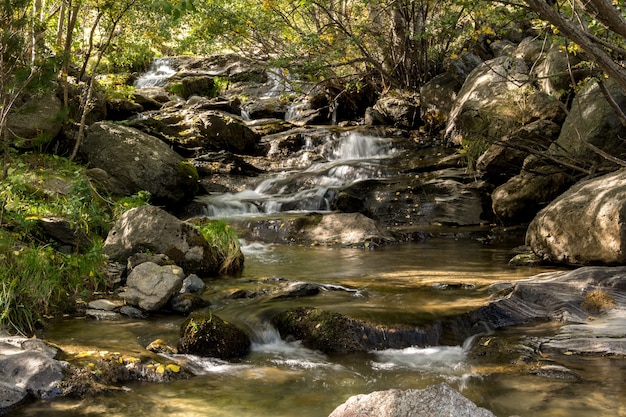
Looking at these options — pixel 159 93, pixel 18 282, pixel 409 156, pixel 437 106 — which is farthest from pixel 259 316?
pixel 159 93

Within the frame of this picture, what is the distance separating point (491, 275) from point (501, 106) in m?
6.50

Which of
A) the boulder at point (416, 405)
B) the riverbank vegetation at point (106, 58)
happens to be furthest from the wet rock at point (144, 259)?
the boulder at point (416, 405)

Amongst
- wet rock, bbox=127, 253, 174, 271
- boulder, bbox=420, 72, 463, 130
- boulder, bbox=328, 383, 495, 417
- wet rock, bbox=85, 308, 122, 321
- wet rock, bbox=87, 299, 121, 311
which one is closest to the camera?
boulder, bbox=328, 383, 495, 417

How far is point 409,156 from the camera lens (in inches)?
607

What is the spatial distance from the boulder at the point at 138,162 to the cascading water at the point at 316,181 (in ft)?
2.79

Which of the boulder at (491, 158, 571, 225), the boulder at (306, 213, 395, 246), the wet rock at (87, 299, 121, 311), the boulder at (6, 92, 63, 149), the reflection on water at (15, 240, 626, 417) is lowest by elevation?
the reflection on water at (15, 240, 626, 417)

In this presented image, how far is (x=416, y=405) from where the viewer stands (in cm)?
296

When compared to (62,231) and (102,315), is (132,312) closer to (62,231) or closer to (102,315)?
(102,315)

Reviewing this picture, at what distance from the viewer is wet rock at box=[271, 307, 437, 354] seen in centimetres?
553

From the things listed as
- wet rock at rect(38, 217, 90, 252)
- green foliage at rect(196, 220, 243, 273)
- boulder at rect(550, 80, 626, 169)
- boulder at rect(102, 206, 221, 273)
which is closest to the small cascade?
green foliage at rect(196, 220, 243, 273)

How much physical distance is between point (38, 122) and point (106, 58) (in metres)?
2.78

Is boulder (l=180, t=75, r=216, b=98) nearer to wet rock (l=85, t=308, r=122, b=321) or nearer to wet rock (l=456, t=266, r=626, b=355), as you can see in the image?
wet rock (l=85, t=308, r=122, b=321)

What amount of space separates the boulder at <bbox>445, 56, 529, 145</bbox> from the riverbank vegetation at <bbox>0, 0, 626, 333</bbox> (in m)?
1.33

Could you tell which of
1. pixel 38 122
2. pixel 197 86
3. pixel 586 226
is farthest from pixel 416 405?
pixel 197 86
